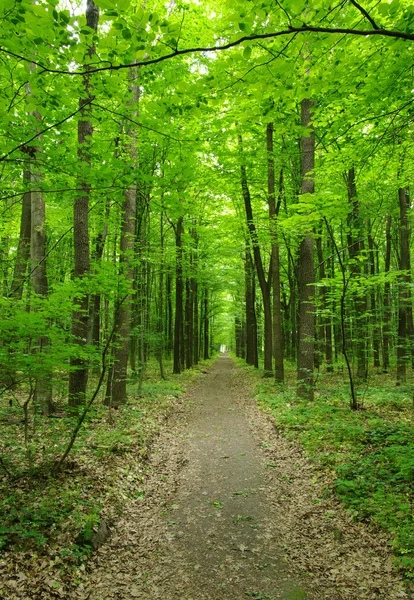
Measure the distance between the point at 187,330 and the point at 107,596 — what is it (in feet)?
63.0

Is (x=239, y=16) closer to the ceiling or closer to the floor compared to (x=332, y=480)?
closer to the ceiling

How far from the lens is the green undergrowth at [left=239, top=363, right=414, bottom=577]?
4520 millimetres

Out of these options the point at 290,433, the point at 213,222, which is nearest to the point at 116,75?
the point at 290,433

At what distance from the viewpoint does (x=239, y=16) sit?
3281 millimetres

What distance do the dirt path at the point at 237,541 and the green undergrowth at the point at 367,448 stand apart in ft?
0.94

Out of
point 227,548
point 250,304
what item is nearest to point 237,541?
point 227,548

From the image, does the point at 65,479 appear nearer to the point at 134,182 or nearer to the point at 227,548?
the point at 227,548

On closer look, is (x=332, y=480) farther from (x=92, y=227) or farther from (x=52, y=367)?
(x=92, y=227)

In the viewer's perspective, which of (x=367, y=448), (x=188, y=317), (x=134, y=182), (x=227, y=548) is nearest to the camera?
(x=227, y=548)

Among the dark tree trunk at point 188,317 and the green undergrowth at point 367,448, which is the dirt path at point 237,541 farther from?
the dark tree trunk at point 188,317

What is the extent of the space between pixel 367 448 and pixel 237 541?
327 cm

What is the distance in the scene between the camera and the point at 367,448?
652 centimetres

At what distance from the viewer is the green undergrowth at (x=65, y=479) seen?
4.20 m

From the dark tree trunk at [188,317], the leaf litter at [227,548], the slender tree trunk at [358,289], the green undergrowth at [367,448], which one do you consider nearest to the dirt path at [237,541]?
the leaf litter at [227,548]
